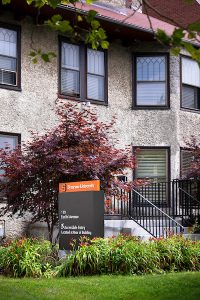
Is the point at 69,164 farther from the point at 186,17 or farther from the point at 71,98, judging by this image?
the point at 186,17

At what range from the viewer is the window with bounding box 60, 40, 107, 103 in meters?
17.5

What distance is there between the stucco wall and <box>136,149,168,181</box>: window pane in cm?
27

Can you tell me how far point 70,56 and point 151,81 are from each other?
2914 millimetres

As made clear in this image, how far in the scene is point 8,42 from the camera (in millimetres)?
16234

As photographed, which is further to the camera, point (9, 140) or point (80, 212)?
point (9, 140)

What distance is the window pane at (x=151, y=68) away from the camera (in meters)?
19.2

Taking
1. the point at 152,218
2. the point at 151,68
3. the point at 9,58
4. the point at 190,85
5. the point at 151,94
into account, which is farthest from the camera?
the point at 190,85

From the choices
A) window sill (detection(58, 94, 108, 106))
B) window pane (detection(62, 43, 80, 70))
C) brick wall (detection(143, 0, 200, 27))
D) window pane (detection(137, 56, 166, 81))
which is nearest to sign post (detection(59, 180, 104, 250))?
window sill (detection(58, 94, 108, 106))

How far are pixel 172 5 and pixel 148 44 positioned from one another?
7051 mm

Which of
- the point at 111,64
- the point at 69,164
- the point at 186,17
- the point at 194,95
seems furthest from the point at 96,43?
the point at 186,17

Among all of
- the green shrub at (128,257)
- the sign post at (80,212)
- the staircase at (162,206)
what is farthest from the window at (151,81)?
the green shrub at (128,257)

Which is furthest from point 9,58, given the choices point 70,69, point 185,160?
point 185,160

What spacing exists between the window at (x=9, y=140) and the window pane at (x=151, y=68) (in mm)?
4942

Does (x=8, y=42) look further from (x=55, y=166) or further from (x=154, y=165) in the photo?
(x=154, y=165)
